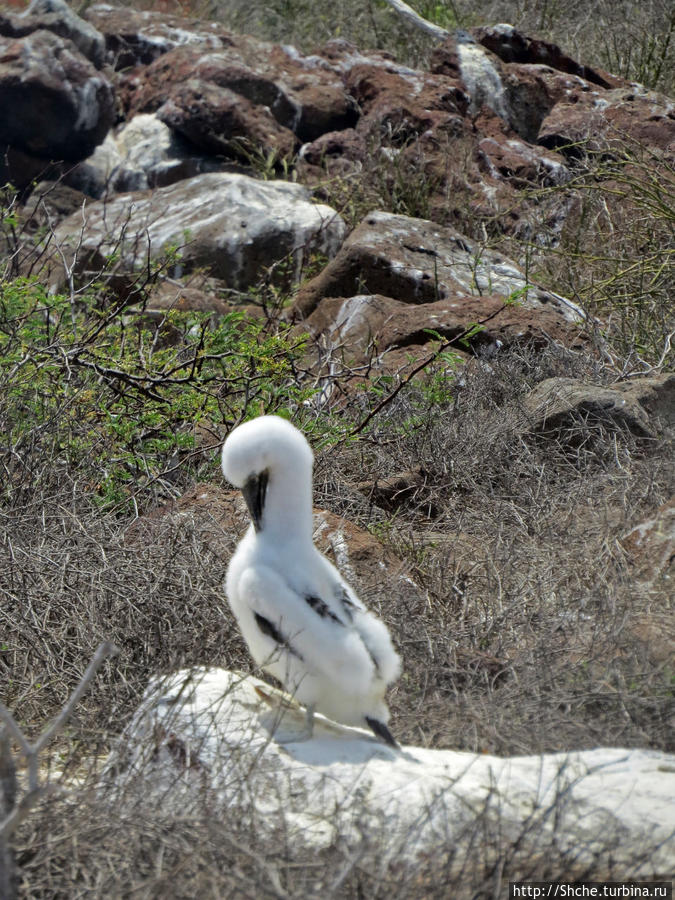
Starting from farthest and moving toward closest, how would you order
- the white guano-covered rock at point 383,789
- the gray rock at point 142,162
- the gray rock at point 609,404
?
the gray rock at point 142,162 < the gray rock at point 609,404 < the white guano-covered rock at point 383,789

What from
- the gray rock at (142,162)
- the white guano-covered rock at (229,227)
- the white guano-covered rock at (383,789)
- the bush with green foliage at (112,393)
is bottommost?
the gray rock at (142,162)

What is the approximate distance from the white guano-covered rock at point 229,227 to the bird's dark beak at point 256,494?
5.98 metres

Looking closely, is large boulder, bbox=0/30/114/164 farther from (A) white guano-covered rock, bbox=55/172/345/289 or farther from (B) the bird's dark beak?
(B) the bird's dark beak

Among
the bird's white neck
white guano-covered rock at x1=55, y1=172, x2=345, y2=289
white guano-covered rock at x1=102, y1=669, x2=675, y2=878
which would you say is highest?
the bird's white neck

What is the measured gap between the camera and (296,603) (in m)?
2.96

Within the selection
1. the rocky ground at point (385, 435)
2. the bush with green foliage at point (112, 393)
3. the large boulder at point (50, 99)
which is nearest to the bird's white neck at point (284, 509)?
the rocky ground at point (385, 435)

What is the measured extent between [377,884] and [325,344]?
5.22m

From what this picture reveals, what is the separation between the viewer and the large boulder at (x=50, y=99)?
11.8 m

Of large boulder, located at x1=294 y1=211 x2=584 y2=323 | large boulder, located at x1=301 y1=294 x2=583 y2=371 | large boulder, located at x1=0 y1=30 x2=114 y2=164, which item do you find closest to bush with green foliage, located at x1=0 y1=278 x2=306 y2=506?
large boulder, located at x1=301 y1=294 x2=583 y2=371

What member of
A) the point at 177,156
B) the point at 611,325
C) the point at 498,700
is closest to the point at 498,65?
the point at 177,156

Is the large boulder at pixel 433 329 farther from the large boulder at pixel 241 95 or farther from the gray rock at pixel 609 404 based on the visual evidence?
the large boulder at pixel 241 95

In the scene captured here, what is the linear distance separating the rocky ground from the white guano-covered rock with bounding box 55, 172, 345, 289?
0.09 feet

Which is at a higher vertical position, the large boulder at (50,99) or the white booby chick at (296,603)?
the white booby chick at (296,603)

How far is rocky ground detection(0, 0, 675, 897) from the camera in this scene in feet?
10.1
